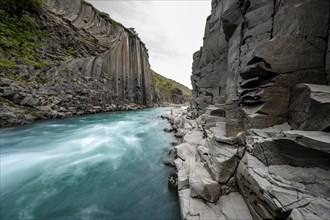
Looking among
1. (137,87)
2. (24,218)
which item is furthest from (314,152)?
(137,87)

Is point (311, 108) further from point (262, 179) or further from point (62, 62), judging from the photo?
point (62, 62)

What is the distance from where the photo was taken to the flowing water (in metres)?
5.66

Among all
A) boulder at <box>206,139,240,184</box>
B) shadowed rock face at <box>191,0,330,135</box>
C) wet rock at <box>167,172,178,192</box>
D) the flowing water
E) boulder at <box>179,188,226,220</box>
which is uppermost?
shadowed rock face at <box>191,0,330,135</box>

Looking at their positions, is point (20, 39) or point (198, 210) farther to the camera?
point (20, 39)

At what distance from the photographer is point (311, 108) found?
3.76 meters

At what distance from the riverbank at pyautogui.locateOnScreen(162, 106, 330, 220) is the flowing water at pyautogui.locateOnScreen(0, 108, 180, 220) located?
148 centimetres

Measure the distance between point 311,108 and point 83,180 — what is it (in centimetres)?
902

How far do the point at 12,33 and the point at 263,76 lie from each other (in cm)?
3480

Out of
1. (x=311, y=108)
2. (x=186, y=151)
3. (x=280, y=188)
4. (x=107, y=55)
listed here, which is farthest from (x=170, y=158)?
(x=107, y=55)

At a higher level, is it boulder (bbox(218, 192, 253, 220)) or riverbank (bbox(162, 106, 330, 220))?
riverbank (bbox(162, 106, 330, 220))

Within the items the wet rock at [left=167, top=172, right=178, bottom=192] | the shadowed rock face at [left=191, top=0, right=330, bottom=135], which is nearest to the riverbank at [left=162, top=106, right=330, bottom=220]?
the wet rock at [left=167, top=172, right=178, bottom=192]

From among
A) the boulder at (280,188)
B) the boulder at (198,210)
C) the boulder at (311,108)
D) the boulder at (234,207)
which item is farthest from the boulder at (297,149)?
the boulder at (198,210)

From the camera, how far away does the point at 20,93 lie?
17.8 metres

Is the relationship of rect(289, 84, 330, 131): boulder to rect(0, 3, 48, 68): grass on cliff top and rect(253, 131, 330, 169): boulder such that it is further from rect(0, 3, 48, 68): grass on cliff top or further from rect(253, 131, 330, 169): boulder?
rect(0, 3, 48, 68): grass on cliff top
